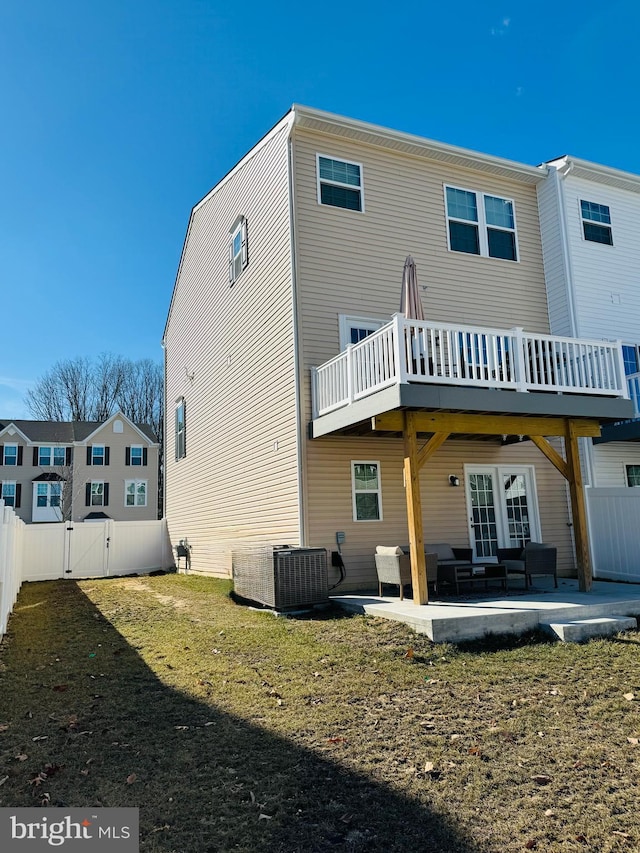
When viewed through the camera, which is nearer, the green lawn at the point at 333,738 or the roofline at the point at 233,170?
the green lawn at the point at 333,738

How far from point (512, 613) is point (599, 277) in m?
9.14

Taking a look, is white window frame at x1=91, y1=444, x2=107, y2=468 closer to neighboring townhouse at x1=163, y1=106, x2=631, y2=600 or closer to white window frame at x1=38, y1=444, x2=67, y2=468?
white window frame at x1=38, y1=444, x2=67, y2=468

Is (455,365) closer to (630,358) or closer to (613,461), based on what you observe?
(613,461)

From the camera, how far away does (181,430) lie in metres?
18.7

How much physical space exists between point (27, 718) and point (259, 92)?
1376 cm

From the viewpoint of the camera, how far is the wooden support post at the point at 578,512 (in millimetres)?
9375

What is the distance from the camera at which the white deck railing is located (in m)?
8.28

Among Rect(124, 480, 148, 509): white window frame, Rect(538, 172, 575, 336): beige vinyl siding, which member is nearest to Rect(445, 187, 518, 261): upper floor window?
Rect(538, 172, 575, 336): beige vinyl siding

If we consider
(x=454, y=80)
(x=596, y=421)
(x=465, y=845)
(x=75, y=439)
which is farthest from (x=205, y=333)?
(x=75, y=439)

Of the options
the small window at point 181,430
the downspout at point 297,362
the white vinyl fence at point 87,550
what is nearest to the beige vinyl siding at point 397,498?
the downspout at point 297,362

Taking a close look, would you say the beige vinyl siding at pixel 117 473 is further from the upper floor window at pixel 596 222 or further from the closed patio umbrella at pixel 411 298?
the closed patio umbrella at pixel 411 298

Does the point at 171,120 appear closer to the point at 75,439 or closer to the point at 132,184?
the point at 132,184

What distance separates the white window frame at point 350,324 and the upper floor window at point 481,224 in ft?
8.93

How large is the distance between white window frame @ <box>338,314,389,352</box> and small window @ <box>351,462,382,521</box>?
2.24m
